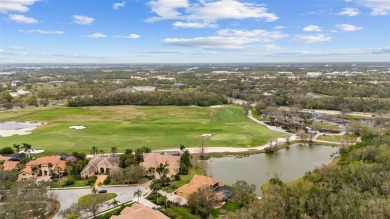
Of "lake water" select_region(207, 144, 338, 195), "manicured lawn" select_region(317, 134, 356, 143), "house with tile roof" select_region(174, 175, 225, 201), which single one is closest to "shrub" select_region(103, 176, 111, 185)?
"house with tile roof" select_region(174, 175, 225, 201)

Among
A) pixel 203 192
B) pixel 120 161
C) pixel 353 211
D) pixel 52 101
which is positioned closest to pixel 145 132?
pixel 120 161

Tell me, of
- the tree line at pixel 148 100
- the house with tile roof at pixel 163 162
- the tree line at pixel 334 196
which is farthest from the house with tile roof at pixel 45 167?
the tree line at pixel 148 100

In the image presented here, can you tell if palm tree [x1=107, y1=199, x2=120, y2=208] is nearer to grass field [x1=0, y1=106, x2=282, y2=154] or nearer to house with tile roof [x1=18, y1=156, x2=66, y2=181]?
house with tile roof [x1=18, y1=156, x2=66, y2=181]

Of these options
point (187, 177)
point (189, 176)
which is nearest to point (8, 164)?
point (187, 177)

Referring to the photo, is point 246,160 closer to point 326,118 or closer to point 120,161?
point 120,161

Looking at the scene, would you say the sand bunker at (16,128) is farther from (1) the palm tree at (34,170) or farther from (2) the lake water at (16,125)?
(1) the palm tree at (34,170)

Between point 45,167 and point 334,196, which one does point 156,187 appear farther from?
point 45,167
